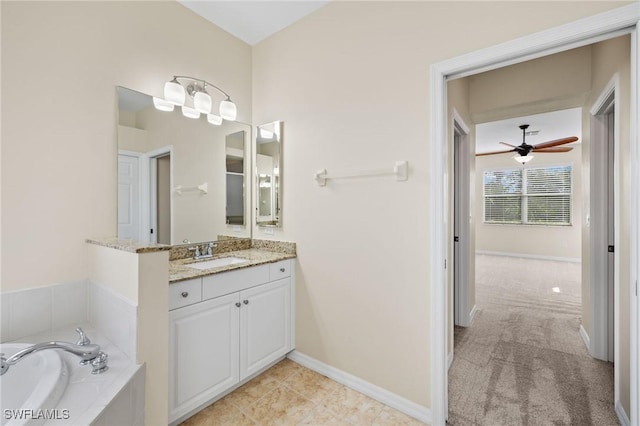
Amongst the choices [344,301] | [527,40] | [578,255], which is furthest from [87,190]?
[578,255]

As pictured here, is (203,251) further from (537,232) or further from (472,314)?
(537,232)

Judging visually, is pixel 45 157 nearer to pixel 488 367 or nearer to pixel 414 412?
pixel 414 412

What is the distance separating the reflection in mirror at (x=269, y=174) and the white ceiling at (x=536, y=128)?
352 cm

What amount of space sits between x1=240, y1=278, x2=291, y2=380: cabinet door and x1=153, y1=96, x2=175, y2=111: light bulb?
1.42 meters

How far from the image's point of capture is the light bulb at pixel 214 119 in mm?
A: 2363

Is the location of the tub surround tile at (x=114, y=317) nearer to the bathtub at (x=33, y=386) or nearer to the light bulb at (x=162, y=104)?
the bathtub at (x=33, y=386)

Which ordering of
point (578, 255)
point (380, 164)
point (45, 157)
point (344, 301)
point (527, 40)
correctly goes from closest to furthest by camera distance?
point (527, 40) < point (45, 157) < point (380, 164) < point (344, 301) < point (578, 255)

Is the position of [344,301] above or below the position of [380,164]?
below

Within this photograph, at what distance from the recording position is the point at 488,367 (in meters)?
2.27

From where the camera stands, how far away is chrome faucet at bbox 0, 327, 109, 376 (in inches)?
47.3

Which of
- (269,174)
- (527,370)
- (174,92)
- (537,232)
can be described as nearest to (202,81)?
(174,92)

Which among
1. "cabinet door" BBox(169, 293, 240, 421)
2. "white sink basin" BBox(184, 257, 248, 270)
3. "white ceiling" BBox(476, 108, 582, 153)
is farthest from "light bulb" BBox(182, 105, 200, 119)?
"white ceiling" BBox(476, 108, 582, 153)

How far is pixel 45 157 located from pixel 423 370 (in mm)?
2460

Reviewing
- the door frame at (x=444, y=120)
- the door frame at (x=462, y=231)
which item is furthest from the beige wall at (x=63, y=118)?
the door frame at (x=462, y=231)
